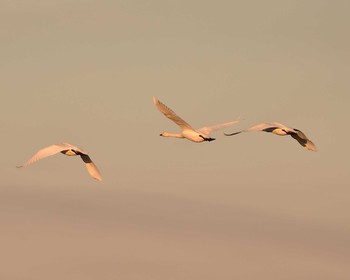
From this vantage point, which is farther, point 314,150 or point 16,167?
point 314,150

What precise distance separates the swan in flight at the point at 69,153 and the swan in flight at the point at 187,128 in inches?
345

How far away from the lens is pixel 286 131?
175875 mm

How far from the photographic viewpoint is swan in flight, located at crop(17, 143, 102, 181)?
174375 millimetres

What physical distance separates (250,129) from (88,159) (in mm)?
15123

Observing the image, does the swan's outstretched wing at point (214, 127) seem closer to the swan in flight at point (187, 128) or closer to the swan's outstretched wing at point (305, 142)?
the swan in flight at point (187, 128)

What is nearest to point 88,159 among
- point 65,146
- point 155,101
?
point 65,146

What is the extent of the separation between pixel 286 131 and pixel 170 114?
12288 mm

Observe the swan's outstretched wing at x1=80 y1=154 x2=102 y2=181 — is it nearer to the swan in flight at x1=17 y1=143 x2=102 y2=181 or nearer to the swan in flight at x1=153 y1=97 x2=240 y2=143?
the swan in flight at x1=17 y1=143 x2=102 y2=181

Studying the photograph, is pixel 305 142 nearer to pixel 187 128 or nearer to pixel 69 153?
pixel 187 128

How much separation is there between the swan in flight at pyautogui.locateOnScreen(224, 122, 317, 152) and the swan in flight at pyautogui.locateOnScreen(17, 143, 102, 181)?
14.7 metres

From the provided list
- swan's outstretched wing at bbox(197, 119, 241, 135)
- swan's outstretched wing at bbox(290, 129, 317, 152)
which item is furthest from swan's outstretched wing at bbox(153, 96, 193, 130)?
swan's outstretched wing at bbox(290, 129, 317, 152)

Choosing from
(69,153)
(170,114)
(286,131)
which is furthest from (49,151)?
(286,131)

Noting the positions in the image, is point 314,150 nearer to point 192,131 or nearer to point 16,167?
point 192,131

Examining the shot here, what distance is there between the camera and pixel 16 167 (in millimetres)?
164375
